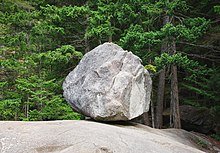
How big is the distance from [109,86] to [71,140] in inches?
103

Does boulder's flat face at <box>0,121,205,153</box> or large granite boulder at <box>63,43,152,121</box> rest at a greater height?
large granite boulder at <box>63,43,152,121</box>

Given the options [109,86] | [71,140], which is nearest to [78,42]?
[109,86]

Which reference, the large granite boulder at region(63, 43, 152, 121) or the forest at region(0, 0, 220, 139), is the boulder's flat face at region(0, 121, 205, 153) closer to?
the large granite boulder at region(63, 43, 152, 121)

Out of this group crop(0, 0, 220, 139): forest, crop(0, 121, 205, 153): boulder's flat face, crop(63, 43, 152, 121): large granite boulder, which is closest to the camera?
crop(0, 121, 205, 153): boulder's flat face

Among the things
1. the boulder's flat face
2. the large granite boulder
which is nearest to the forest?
the large granite boulder

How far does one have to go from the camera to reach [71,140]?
5.06 metres

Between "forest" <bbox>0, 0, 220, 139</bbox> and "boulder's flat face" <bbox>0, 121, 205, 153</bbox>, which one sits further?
"forest" <bbox>0, 0, 220, 139</bbox>

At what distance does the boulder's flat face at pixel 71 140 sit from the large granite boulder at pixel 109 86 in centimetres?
125

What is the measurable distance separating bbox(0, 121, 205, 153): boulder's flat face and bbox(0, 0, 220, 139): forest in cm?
361

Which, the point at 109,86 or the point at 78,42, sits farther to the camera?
the point at 78,42

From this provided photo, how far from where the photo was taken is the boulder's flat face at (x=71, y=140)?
4848 millimetres

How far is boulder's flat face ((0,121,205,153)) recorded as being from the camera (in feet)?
15.9

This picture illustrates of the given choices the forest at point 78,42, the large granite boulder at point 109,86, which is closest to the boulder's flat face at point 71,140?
the large granite boulder at point 109,86

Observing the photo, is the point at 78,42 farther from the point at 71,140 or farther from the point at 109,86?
the point at 71,140
